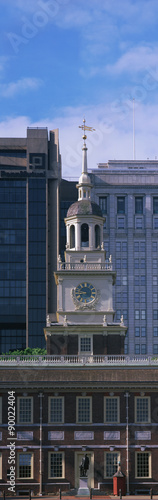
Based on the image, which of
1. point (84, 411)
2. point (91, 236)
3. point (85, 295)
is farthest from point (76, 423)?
point (91, 236)

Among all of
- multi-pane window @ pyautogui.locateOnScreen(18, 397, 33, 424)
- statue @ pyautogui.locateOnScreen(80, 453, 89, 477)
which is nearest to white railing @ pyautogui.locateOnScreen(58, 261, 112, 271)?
multi-pane window @ pyautogui.locateOnScreen(18, 397, 33, 424)

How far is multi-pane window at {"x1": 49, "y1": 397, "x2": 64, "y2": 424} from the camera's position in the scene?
91.6 metres

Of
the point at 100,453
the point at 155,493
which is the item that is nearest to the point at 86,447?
the point at 100,453

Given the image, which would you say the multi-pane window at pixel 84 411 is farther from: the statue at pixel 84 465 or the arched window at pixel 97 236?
the arched window at pixel 97 236

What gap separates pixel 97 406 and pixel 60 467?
583cm

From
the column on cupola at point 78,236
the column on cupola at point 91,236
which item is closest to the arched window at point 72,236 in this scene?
the column on cupola at point 78,236

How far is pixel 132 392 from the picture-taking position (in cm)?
9181

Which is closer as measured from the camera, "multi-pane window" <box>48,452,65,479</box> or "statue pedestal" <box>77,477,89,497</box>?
"statue pedestal" <box>77,477,89,497</box>

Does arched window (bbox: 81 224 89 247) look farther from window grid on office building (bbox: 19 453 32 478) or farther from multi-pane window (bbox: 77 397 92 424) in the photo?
window grid on office building (bbox: 19 453 32 478)

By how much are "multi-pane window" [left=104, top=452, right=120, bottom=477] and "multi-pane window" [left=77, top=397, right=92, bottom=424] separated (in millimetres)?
3291

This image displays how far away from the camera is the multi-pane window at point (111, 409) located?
301ft

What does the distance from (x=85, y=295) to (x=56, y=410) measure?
49.6ft

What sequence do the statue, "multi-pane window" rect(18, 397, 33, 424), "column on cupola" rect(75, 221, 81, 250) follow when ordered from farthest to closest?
"column on cupola" rect(75, 221, 81, 250)
"multi-pane window" rect(18, 397, 33, 424)
the statue

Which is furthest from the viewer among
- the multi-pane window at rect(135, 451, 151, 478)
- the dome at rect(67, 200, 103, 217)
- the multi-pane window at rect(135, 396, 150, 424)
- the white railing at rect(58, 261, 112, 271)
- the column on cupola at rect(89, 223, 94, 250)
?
the dome at rect(67, 200, 103, 217)
